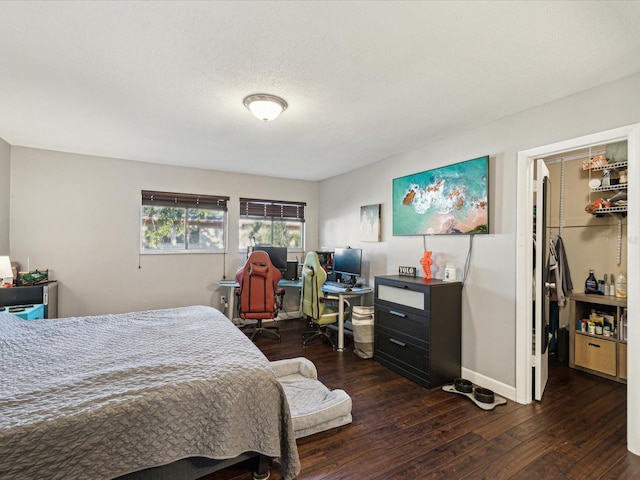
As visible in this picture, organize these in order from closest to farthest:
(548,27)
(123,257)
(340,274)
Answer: (548,27) < (123,257) < (340,274)

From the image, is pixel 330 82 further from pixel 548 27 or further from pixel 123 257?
pixel 123 257

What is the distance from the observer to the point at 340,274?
470 centimetres

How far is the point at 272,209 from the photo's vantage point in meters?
5.44

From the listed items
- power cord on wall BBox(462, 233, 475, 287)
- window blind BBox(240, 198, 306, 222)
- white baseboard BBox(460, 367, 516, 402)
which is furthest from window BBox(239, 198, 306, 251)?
white baseboard BBox(460, 367, 516, 402)

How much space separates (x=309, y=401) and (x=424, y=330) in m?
1.24

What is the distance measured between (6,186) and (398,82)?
4549 mm

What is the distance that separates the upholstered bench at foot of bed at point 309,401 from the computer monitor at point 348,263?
1.71m

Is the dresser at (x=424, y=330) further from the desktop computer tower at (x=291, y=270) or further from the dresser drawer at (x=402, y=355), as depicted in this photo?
the desktop computer tower at (x=291, y=270)

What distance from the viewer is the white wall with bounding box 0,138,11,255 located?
3.54 m

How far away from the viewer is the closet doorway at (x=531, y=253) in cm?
200

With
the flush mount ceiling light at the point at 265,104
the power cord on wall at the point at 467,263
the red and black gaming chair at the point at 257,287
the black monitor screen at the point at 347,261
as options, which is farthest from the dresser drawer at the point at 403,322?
the flush mount ceiling light at the point at 265,104

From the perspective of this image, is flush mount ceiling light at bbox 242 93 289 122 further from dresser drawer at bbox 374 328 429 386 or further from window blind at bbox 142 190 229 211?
window blind at bbox 142 190 229 211

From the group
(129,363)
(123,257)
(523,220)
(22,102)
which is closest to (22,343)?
(129,363)

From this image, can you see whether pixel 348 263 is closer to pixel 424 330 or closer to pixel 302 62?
pixel 424 330
